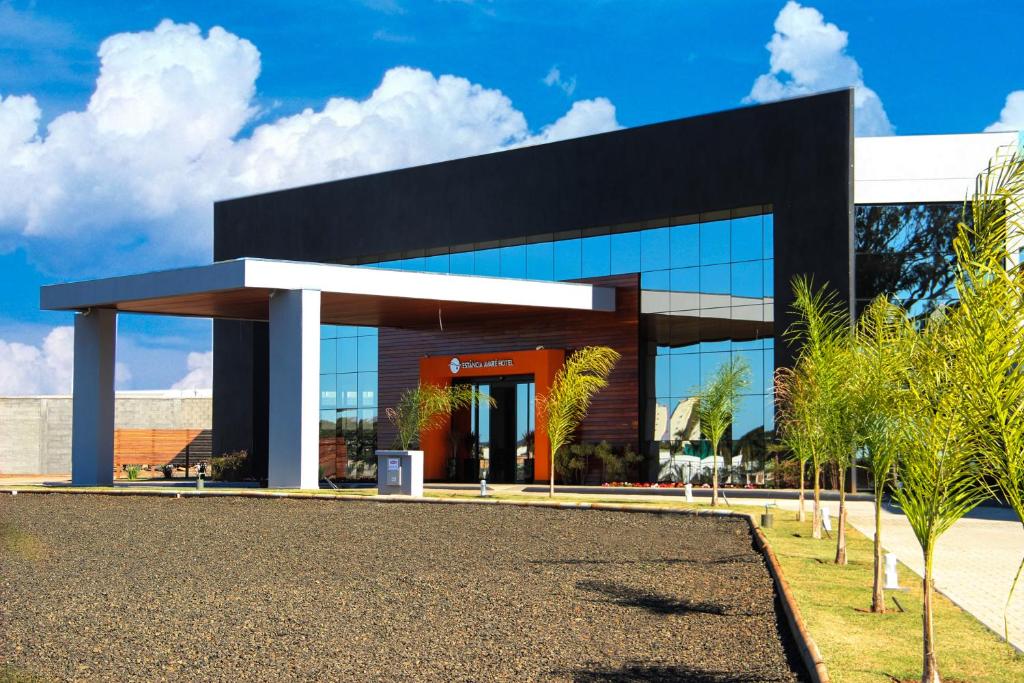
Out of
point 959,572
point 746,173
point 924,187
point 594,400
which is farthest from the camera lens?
point 594,400

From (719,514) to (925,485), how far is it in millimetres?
13821

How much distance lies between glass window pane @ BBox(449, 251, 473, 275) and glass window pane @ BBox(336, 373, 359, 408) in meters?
6.23

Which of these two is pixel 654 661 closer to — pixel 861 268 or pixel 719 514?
pixel 719 514

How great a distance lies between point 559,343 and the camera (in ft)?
123

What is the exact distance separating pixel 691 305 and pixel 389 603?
24.3 metres

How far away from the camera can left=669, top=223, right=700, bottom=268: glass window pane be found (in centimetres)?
3478

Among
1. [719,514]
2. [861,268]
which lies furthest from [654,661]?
[861,268]

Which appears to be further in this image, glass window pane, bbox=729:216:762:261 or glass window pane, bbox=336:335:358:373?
glass window pane, bbox=336:335:358:373

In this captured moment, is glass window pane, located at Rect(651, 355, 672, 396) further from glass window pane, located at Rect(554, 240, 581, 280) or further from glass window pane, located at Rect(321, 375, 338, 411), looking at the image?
glass window pane, located at Rect(321, 375, 338, 411)

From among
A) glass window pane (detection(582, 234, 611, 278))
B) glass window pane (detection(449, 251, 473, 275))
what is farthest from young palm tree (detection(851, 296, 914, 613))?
glass window pane (detection(449, 251, 473, 275))

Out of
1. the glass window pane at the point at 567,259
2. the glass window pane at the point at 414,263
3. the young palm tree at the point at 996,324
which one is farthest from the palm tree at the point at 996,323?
the glass window pane at the point at 414,263

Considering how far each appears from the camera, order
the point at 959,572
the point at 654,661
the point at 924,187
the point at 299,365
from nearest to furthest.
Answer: the point at 654,661 < the point at 959,572 < the point at 299,365 < the point at 924,187

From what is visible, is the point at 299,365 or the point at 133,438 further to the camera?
the point at 133,438

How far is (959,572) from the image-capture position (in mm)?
14703
